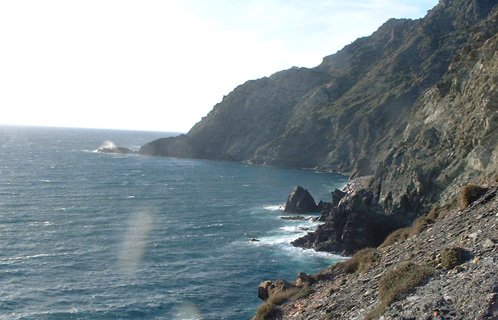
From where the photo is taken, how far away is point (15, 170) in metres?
119

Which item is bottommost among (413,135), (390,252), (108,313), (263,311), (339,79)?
(108,313)

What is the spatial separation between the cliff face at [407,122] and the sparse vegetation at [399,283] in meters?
27.8

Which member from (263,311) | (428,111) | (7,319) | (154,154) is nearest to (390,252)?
(263,311)

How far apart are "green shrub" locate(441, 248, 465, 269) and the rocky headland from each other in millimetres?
38

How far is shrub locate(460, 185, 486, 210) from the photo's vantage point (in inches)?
883

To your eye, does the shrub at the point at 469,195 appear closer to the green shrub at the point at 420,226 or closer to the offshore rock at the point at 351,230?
the green shrub at the point at 420,226

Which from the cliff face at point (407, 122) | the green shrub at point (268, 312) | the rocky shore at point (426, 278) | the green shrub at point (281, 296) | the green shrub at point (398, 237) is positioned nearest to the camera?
the rocky shore at point (426, 278)

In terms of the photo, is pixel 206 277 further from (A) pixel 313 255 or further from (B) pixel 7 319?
(B) pixel 7 319

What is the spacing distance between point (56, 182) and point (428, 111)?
8360cm

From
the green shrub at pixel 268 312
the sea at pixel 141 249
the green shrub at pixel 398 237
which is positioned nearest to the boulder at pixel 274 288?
the green shrub at pixel 268 312

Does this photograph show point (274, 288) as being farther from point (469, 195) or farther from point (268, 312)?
point (469, 195)

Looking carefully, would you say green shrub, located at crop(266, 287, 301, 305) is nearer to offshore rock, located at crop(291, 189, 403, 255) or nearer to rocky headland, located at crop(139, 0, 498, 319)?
rocky headland, located at crop(139, 0, 498, 319)

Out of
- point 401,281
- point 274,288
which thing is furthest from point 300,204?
point 401,281

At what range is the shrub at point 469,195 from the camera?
2244 centimetres
